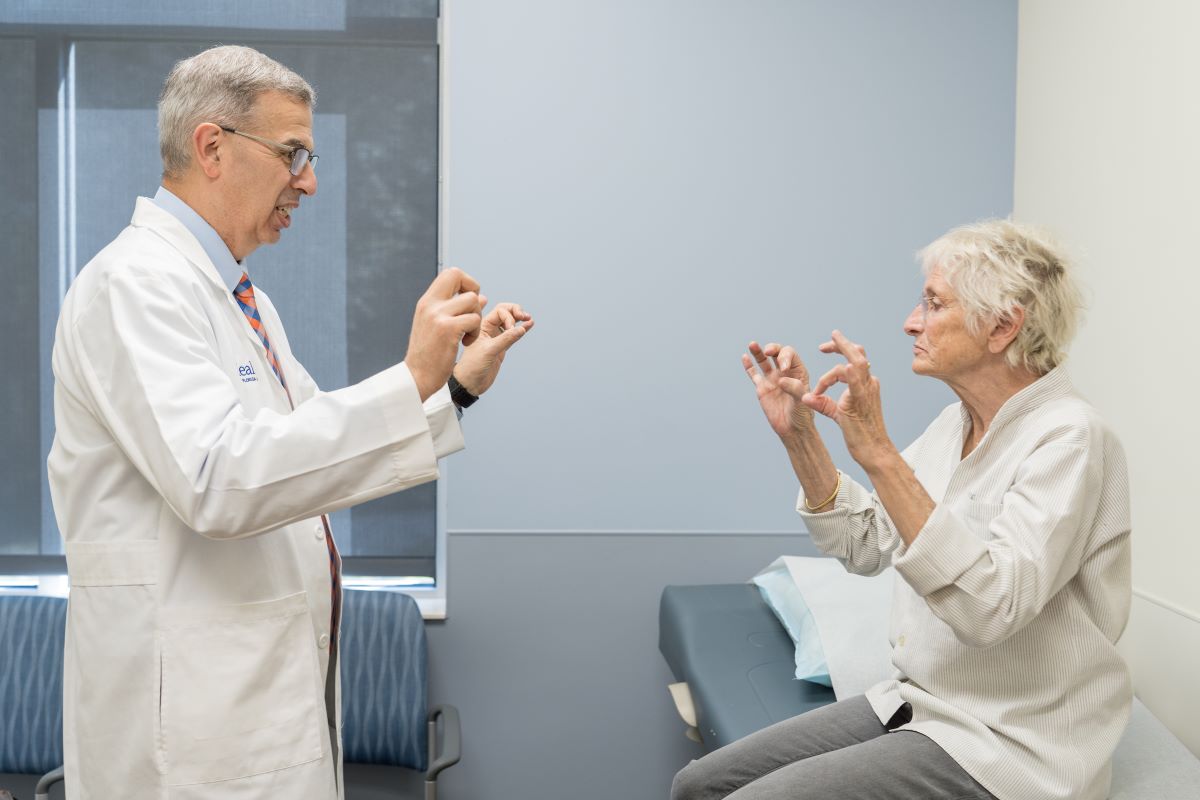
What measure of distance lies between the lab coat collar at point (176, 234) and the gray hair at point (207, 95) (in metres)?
0.07

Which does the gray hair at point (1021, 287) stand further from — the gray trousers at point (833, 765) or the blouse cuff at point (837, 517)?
the gray trousers at point (833, 765)

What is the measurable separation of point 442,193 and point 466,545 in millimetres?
932

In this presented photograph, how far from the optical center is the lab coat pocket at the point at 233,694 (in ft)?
4.56

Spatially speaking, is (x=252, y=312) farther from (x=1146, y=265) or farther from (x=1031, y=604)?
(x=1146, y=265)

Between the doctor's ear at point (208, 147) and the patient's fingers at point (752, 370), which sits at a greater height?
the doctor's ear at point (208, 147)

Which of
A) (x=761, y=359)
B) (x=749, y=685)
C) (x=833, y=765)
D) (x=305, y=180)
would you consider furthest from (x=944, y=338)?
(x=305, y=180)

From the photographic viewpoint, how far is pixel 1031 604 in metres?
1.54

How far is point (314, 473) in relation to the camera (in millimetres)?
1297

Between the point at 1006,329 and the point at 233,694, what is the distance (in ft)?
4.13

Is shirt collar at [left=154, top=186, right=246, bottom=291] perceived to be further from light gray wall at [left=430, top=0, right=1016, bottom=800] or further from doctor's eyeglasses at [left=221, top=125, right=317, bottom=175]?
light gray wall at [left=430, top=0, right=1016, bottom=800]

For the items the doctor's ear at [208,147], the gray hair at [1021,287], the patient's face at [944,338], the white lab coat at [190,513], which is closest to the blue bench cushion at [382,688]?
the white lab coat at [190,513]

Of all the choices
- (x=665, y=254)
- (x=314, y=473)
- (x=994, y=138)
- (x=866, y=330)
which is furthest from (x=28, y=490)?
(x=994, y=138)

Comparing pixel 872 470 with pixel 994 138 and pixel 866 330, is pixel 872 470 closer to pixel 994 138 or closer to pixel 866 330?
pixel 866 330

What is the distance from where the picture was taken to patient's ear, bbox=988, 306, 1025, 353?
173cm
